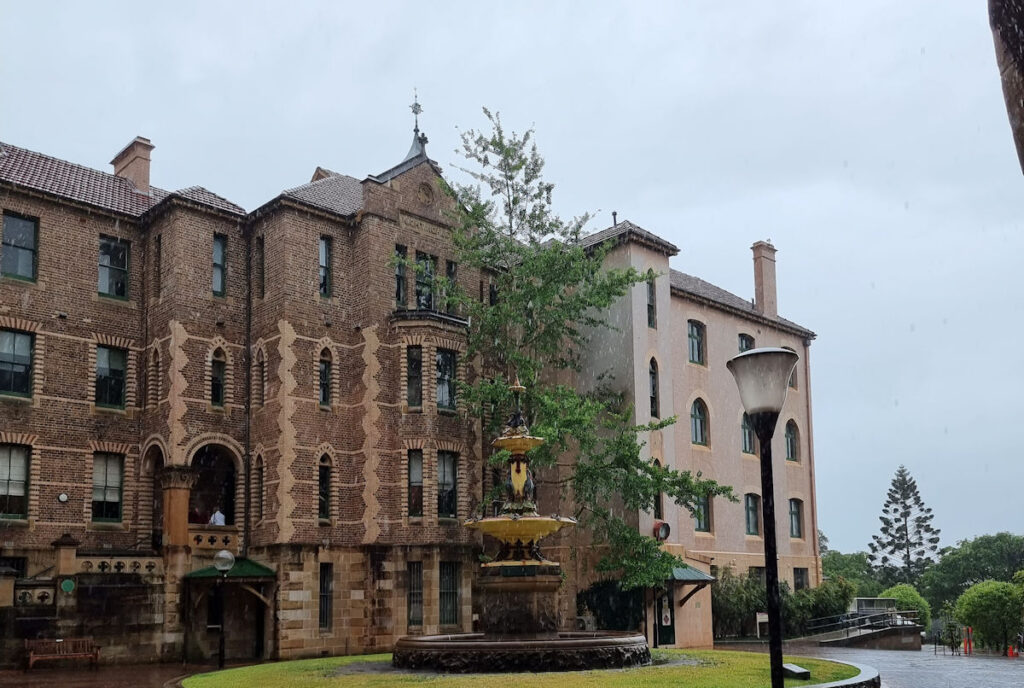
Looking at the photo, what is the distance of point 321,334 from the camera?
32.9 m

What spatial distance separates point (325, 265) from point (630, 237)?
10.6m

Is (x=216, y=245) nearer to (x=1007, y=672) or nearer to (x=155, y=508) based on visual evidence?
(x=155, y=508)

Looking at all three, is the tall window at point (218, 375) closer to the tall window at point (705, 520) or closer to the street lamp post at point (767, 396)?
the tall window at point (705, 520)

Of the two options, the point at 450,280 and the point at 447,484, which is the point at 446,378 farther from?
the point at 447,484

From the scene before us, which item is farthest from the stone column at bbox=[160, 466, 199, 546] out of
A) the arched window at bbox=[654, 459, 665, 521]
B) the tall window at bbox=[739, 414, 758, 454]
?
the tall window at bbox=[739, 414, 758, 454]

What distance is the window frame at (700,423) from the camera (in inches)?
1604

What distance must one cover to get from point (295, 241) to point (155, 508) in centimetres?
880

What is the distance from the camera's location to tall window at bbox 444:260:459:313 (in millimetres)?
33778

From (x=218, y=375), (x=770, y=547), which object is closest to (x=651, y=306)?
(x=218, y=375)

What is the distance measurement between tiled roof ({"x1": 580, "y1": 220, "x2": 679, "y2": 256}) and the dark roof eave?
1975 mm

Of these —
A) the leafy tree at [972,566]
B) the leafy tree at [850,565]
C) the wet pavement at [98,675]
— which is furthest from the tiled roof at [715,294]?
the leafy tree at [850,565]

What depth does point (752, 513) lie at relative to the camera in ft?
140

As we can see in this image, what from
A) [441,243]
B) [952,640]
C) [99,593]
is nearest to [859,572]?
[952,640]

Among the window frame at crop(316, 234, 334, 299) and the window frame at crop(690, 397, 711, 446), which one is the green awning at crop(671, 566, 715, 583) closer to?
the window frame at crop(690, 397, 711, 446)
